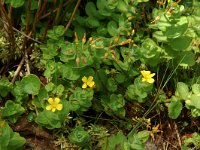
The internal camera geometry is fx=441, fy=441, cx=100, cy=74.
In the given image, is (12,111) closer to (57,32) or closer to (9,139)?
(9,139)

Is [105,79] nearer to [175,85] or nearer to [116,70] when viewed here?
[116,70]

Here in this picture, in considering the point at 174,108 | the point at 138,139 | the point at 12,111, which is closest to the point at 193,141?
the point at 174,108

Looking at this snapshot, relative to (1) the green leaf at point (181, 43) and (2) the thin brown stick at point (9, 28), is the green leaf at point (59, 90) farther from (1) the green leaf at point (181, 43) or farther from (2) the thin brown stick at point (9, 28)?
(1) the green leaf at point (181, 43)

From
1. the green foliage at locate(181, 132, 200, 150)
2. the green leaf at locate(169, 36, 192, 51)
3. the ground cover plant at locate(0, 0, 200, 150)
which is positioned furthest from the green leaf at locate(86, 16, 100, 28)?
the green foliage at locate(181, 132, 200, 150)

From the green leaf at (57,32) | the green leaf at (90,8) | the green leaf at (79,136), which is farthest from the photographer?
the green leaf at (90,8)

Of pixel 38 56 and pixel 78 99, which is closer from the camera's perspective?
pixel 78 99

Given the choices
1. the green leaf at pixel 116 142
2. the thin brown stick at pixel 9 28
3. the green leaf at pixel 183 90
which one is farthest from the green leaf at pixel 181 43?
the thin brown stick at pixel 9 28

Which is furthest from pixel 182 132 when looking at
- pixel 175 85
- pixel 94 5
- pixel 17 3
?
pixel 17 3
